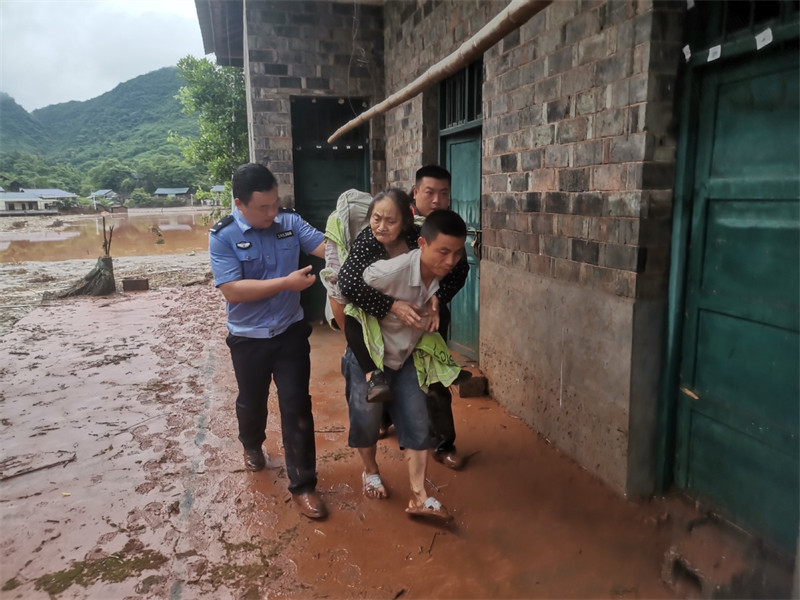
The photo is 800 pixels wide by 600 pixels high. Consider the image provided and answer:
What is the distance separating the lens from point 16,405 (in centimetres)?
463

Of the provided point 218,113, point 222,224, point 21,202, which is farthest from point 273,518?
point 21,202

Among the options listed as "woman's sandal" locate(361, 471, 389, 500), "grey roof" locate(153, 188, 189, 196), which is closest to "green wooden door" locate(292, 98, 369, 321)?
"woman's sandal" locate(361, 471, 389, 500)

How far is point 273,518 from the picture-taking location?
2.85 metres

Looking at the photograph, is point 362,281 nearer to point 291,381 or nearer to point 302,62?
point 291,381

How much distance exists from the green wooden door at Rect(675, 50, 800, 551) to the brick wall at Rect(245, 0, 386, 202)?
504 centimetres

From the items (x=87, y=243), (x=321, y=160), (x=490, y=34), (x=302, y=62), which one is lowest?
(x=87, y=243)

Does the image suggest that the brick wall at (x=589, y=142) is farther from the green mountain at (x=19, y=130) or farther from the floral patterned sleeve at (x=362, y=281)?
the green mountain at (x=19, y=130)

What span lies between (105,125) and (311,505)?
358 ft

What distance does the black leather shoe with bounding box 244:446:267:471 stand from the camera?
336 cm

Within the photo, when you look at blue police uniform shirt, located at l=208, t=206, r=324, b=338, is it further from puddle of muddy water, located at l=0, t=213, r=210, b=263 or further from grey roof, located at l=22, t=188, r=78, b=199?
grey roof, located at l=22, t=188, r=78, b=199

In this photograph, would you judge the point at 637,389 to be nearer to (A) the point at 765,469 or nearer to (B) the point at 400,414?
(A) the point at 765,469

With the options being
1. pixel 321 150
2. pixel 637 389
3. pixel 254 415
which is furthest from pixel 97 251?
pixel 637 389

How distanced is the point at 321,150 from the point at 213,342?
292cm

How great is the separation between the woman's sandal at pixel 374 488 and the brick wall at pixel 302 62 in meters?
4.78
